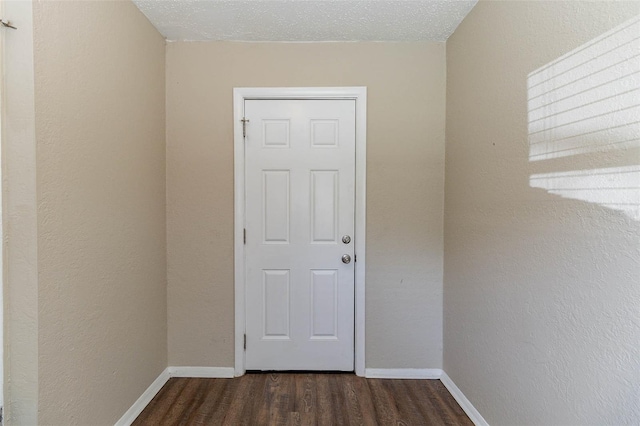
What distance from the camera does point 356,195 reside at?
219 cm

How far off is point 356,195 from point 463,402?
1465mm

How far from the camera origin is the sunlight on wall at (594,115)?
929mm

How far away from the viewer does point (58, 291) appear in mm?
1266

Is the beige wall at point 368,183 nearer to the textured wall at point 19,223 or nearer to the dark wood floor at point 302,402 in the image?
the dark wood floor at point 302,402

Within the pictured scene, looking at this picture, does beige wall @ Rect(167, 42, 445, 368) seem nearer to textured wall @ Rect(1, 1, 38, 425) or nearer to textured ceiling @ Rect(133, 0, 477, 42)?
textured ceiling @ Rect(133, 0, 477, 42)

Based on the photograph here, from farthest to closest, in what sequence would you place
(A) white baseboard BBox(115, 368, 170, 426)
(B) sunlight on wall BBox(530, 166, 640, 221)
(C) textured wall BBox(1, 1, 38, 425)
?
1. (A) white baseboard BBox(115, 368, 170, 426)
2. (C) textured wall BBox(1, 1, 38, 425)
3. (B) sunlight on wall BBox(530, 166, 640, 221)

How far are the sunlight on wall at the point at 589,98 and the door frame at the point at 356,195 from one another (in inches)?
41.2

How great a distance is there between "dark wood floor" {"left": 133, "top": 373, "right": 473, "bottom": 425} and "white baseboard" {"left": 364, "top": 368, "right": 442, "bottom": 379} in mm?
40

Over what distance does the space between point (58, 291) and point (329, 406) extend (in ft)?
5.11

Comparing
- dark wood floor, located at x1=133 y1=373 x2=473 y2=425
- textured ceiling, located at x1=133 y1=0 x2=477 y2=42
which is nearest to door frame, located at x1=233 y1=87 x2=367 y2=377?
dark wood floor, located at x1=133 y1=373 x2=473 y2=425

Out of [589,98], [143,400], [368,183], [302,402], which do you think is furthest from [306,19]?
[143,400]

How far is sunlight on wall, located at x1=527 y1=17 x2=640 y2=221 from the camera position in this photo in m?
0.93

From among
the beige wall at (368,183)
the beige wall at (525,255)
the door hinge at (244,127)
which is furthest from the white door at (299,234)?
the beige wall at (525,255)

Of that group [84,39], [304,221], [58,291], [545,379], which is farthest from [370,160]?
[58,291]
